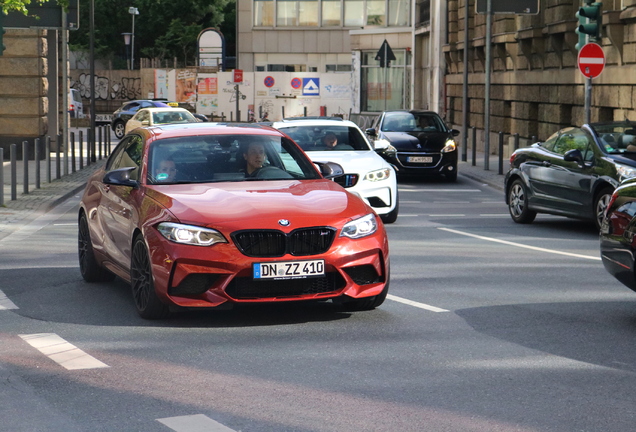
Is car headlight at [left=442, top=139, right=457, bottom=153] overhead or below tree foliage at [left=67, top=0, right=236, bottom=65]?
below

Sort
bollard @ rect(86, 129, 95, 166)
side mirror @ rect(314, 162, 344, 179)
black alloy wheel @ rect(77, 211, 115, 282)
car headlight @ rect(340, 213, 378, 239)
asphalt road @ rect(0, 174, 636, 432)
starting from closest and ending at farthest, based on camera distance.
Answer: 1. asphalt road @ rect(0, 174, 636, 432)
2. car headlight @ rect(340, 213, 378, 239)
3. side mirror @ rect(314, 162, 344, 179)
4. black alloy wheel @ rect(77, 211, 115, 282)
5. bollard @ rect(86, 129, 95, 166)

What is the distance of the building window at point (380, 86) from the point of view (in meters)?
54.1

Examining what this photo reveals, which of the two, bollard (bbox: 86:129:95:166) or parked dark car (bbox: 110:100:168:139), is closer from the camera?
bollard (bbox: 86:129:95:166)

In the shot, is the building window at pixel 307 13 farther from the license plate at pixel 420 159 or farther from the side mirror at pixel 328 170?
the side mirror at pixel 328 170

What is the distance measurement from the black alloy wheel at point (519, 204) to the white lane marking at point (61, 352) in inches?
383

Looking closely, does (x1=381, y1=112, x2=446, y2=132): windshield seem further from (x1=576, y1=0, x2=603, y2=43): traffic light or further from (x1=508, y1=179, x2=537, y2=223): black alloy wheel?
(x1=508, y1=179, x2=537, y2=223): black alloy wheel

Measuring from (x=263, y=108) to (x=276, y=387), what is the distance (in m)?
57.3

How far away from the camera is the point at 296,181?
8.96 meters

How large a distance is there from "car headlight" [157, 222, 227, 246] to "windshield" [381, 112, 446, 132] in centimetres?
1770

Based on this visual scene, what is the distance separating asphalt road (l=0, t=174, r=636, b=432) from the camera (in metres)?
5.54

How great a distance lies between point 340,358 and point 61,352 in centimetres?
171

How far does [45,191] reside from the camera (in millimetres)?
20578

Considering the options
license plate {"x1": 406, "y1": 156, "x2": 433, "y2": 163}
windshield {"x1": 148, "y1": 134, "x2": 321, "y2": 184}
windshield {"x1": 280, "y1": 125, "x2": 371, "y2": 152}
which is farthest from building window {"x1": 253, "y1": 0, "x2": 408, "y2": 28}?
windshield {"x1": 148, "y1": 134, "x2": 321, "y2": 184}

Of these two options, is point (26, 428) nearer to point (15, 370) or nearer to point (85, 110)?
point (15, 370)
